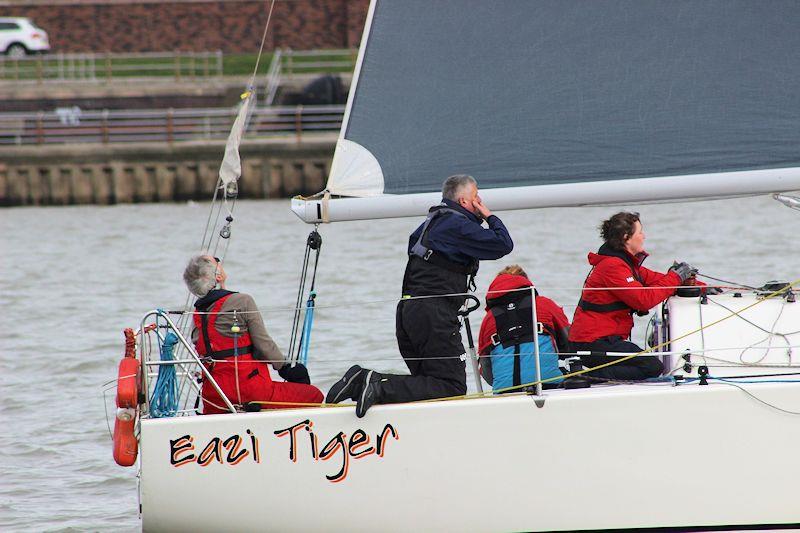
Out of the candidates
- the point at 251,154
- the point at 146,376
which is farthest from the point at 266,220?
the point at 146,376

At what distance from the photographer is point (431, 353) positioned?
591 cm

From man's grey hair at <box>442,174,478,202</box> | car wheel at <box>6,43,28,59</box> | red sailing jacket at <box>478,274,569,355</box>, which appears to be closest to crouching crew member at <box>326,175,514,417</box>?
man's grey hair at <box>442,174,478,202</box>

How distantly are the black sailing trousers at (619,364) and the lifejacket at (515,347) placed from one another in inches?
5.7

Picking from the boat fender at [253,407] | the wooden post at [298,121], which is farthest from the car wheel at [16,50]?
the boat fender at [253,407]

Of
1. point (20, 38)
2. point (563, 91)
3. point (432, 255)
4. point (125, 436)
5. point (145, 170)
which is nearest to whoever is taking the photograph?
point (432, 255)

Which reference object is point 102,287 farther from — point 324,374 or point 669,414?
point 669,414

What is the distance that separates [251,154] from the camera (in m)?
26.1

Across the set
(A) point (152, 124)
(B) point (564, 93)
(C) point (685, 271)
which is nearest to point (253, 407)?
(B) point (564, 93)

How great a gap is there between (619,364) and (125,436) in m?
2.11

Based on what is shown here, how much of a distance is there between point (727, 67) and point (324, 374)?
4.94 metres

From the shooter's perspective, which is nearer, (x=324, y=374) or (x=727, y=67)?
(x=727, y=67)

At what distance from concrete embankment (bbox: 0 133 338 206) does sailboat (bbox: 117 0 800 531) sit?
19880mm

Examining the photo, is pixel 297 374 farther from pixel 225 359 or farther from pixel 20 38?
pixel 20 38

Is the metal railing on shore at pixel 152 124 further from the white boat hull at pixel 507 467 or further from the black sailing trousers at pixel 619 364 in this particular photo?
the white boat hull at pixel 507 467
